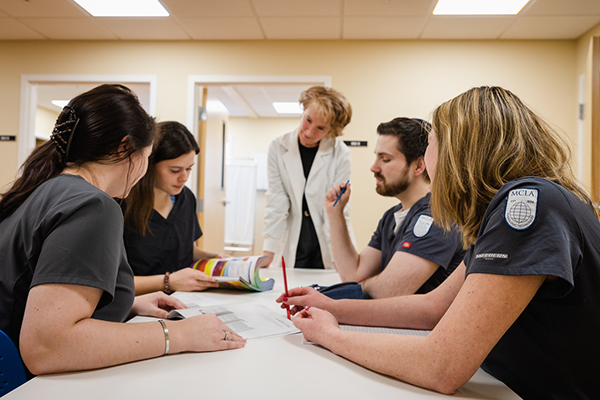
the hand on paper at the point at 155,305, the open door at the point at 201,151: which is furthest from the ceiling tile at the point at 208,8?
the hand on paper at the point at 155,305

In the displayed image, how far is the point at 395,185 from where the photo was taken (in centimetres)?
169

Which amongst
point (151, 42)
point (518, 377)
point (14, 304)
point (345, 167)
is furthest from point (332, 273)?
point (151, 42)

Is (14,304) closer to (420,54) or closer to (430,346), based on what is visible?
(430,346)

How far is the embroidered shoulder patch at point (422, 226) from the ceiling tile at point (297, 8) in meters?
2.31

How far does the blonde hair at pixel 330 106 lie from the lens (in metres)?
2.40

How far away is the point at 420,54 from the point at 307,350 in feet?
11.5

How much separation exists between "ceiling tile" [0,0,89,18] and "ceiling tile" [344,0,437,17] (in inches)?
86.6

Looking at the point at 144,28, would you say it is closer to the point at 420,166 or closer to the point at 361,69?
the point at 361,69

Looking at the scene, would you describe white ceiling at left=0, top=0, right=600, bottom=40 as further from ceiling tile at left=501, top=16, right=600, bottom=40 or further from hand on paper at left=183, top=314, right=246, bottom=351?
hand on paper at left=183, top=314, right=246, bottom=351

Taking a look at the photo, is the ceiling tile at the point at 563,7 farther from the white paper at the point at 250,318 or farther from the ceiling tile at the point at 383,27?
the white paper at the point at 250,318

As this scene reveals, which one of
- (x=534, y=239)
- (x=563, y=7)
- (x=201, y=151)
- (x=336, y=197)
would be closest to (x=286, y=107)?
(x=201, y=151)

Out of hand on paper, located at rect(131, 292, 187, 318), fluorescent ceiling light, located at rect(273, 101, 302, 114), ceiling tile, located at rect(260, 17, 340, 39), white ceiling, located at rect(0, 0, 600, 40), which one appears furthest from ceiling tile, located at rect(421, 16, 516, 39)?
hand on paper, located at rect(131, 292, 187, 318)

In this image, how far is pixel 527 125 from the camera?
804mm

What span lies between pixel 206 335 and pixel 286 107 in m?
5.83
